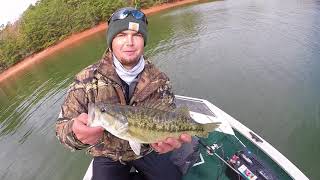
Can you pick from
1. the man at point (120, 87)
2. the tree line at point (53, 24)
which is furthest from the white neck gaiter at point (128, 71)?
the tree line at point (53, 24)

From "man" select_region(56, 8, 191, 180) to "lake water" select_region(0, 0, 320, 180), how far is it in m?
5.27

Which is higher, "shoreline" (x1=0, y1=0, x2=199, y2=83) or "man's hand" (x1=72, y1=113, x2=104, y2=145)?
"man's hand" (x1=72, y1=113, x2=104, y2=145)

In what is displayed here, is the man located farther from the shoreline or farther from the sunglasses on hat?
the shoreline

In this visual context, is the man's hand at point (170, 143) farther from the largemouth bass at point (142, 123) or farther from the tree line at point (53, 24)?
the tree line at point (53, 24)

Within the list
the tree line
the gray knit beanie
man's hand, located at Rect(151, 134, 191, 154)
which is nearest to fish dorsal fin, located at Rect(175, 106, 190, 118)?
man's hand, located at Rect(151, 134, 191, 154)

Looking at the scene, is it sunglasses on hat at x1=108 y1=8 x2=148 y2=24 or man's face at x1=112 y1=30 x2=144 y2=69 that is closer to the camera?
man's face at x1=112 y1=30 x2=144 y2=69

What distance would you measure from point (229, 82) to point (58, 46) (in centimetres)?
2908

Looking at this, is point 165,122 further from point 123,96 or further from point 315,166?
point 315,166

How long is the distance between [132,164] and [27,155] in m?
10.1

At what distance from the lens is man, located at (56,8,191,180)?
398 centimetres

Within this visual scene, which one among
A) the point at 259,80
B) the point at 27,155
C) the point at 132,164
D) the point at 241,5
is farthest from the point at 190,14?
the point at 132,164

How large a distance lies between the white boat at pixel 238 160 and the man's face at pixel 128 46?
2.52m

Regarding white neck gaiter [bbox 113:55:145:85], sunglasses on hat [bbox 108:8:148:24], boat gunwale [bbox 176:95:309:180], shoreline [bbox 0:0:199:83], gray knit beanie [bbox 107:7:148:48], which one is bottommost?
shoreline [bbox 0:0:199:83]

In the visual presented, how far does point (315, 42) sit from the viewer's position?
17.2 m
